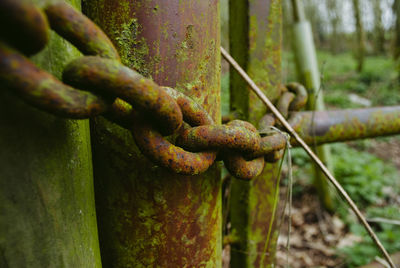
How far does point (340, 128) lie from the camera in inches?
36.0

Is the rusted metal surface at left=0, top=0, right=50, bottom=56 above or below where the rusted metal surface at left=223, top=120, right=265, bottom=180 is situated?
above

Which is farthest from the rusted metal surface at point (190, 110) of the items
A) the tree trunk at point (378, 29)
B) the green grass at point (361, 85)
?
the tree trunk at point (378, 29)

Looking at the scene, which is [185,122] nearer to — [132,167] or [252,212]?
[132,167]

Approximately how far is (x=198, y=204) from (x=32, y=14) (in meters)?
0.38

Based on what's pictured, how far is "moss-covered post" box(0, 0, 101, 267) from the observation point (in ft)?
1.03

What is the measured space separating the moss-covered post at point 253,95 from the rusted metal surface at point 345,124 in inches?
A: 5.5

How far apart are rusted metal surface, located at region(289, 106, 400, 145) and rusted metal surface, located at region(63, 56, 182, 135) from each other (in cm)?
59

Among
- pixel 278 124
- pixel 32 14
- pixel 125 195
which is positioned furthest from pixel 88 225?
pixel 278 124

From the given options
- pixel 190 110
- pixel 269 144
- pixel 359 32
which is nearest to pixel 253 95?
pixel 269 144

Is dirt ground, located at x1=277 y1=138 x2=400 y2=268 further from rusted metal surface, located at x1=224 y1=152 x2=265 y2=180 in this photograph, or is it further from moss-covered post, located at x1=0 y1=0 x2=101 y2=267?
moss-covered post, located at x1=0 y1=0 x2=101 y2=267

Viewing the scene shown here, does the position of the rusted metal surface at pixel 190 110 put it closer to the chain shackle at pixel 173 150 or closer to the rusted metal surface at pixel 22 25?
the chain shackle at pixel 173 150

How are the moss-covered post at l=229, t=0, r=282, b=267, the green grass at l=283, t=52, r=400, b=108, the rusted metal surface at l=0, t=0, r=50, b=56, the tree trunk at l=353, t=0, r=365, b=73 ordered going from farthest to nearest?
the tree trunk at l=353, t=0, r=365, b=73 < the green grass at l=283, t=52, r=400, b=108 < the moss-covered post at l=229, t=0, r=282, b=267 < the rusted metal surface at l=0, t=0, r=50, b=56

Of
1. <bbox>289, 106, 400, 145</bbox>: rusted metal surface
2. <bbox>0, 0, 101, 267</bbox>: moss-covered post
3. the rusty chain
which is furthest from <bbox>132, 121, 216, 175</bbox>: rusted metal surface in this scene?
<bbox>289, 106, 400, 145</bbox>: rusted metal surface

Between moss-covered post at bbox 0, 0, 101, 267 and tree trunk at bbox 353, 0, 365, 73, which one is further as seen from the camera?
tree trunk at bbox 353, 0, 365, 73
